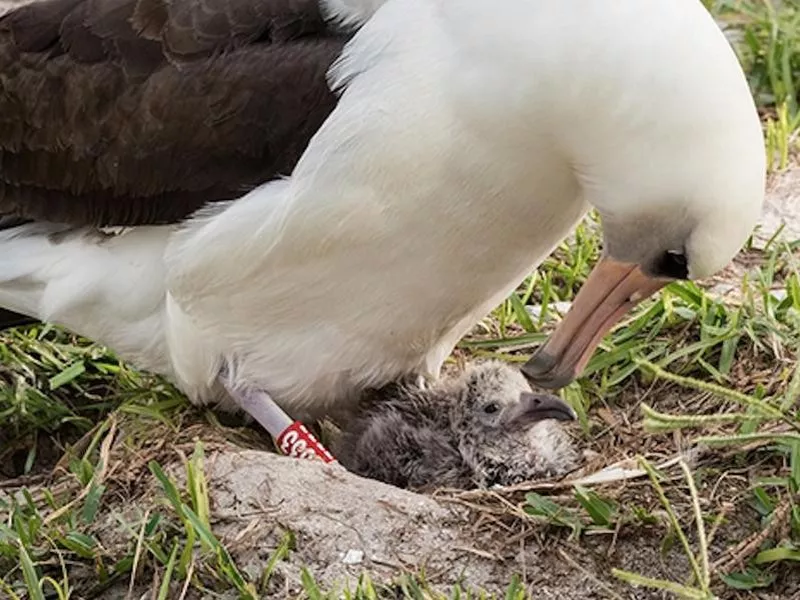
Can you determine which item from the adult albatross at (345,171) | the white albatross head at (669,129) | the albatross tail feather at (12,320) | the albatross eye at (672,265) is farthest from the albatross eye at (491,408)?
the albatross tail feather at (12,320)

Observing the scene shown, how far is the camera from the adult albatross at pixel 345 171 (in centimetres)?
452

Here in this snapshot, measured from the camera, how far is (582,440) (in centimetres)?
554

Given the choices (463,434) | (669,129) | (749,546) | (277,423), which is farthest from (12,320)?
(749,546)

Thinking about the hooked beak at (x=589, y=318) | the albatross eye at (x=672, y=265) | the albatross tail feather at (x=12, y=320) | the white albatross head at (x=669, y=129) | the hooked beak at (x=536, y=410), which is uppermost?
the white albatross head at (x=669, y=129)

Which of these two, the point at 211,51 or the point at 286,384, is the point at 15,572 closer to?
the point at 286,384

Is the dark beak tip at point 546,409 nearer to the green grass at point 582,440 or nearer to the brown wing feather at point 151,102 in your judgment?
the green grass at point 582,440

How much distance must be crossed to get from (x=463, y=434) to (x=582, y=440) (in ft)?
1.23

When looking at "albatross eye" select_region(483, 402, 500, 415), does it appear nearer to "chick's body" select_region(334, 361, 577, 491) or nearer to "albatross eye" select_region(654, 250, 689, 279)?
"chick's body" select_region(334, 361, 577, 491)

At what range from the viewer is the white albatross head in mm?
4457

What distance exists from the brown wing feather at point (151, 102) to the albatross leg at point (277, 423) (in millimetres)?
571

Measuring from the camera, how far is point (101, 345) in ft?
18.8

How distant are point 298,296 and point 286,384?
0.39 metres

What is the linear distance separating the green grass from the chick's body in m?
0.19

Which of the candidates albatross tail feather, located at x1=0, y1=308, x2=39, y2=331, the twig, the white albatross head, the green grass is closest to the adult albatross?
the white albatross head
